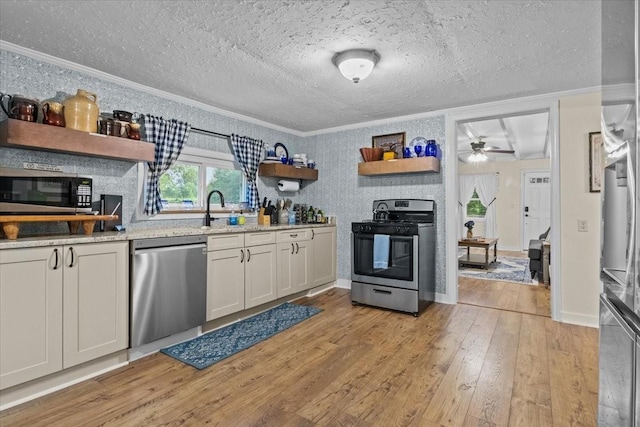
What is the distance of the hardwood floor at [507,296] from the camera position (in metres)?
3.67

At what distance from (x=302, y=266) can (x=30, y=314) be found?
8.41 ft

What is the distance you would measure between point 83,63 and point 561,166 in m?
4.39

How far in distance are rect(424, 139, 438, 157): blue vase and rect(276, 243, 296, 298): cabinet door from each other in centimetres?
192

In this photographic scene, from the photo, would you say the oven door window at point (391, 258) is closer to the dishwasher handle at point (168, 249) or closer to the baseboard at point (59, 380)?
the dishwasher handle at point (168, 249)

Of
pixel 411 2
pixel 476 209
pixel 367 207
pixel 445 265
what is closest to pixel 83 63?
pixel 411 2

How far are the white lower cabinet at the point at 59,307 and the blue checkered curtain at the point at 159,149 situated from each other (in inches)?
33.0

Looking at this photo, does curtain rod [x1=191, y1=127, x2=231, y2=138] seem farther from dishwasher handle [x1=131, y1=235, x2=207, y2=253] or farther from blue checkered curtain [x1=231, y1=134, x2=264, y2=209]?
dishwasher handle [x1=131, y1=235, x2=207, y2=253]

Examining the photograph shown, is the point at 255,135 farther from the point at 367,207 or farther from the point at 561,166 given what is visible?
the point at 561,166

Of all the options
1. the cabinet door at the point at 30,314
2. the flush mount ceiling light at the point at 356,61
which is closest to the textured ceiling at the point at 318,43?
the flush mount ceiling light at the point at 356,61

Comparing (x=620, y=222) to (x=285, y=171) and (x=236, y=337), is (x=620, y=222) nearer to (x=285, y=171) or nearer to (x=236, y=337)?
(x=236, y=337)

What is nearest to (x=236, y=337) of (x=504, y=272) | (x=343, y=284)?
(x=343, y=284)

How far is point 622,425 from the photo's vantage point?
1001mm

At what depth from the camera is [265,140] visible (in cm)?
441

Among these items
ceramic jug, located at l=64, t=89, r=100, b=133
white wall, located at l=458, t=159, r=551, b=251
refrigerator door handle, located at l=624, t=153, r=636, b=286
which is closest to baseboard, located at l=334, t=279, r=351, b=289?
ceramic jug, located at l=64, t=89, r=100, b=133
